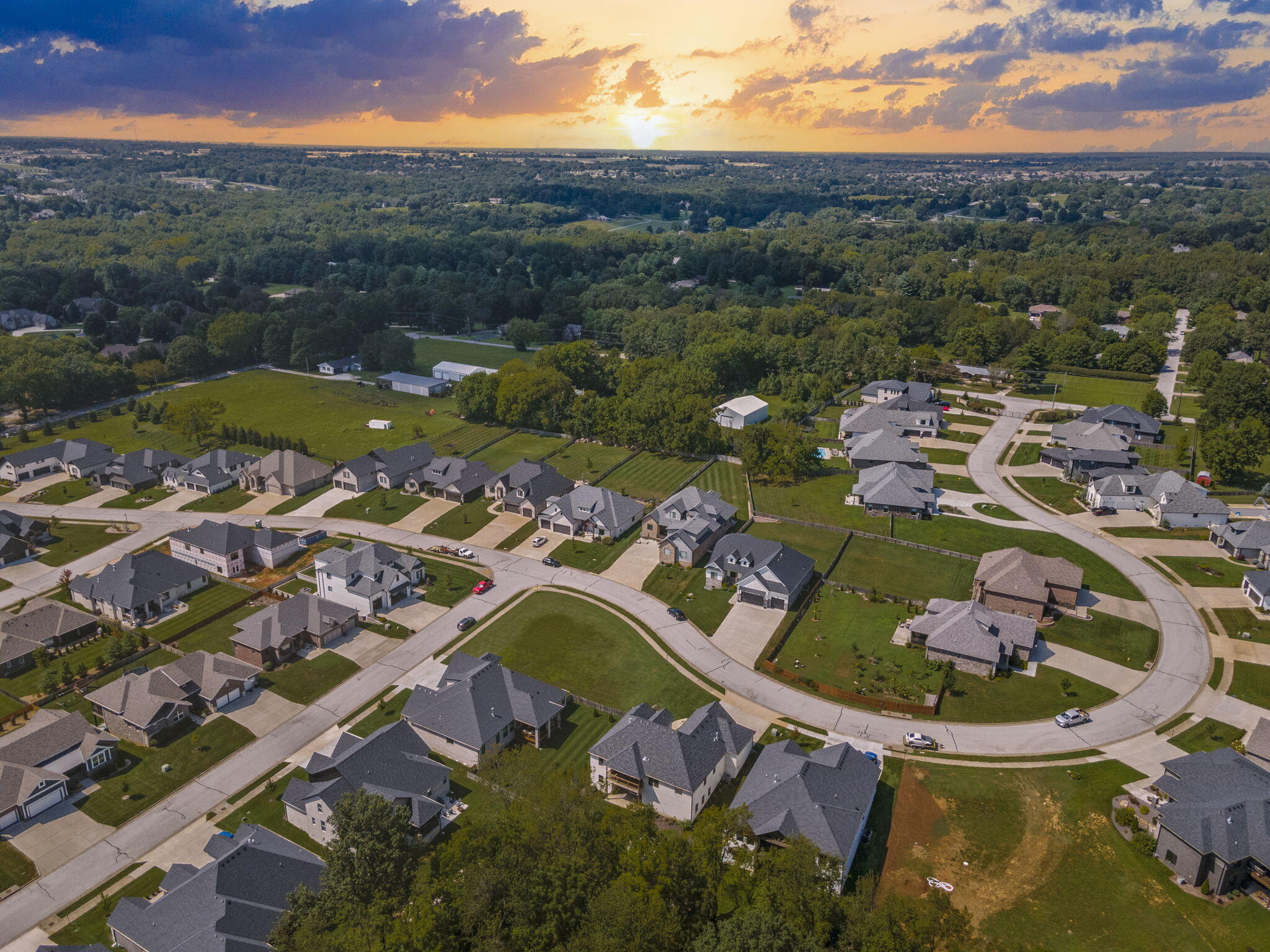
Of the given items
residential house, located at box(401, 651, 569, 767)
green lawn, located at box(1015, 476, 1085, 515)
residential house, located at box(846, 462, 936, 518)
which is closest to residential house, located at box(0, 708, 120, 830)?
residential house, located at box(401, 651, 569, 767)

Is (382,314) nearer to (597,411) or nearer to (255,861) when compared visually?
(597,411)

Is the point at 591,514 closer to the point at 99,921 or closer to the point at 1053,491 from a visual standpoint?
the point at 99,921

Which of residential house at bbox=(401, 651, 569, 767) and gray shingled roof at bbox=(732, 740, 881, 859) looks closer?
gray shingled roof at bbox=(732, 740, 881, 859)

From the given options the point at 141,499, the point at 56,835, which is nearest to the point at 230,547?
the point at 141,499

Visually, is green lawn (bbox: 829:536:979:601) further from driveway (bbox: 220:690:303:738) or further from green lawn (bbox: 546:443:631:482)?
driveway (bbox: 220:690:303:738)

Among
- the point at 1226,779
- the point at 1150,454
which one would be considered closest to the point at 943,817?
the point at 1226,779

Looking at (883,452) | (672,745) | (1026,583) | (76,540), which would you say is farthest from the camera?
(883,452)

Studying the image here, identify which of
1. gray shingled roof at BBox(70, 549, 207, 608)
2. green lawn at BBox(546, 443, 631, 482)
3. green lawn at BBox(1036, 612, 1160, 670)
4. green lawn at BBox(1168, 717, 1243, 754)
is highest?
gray shingled roof at BBox(70, 549, 207, 608)
